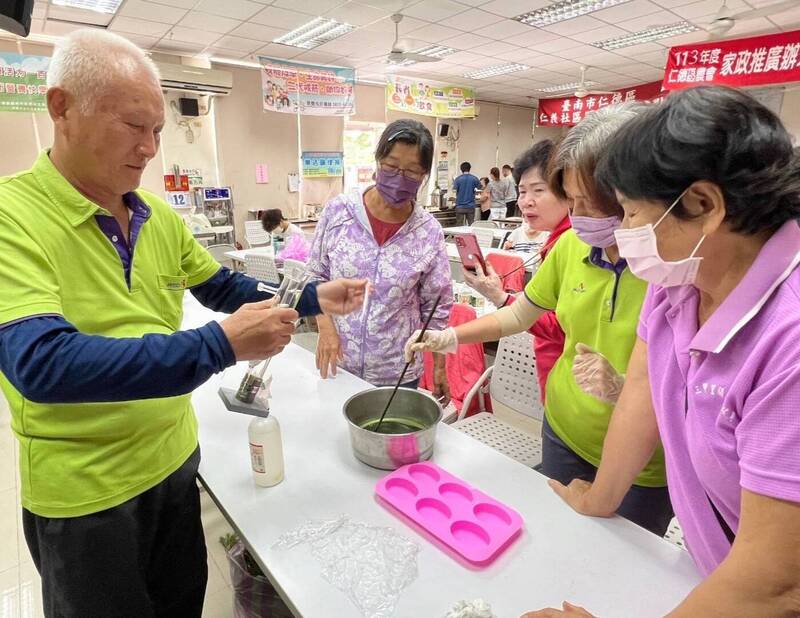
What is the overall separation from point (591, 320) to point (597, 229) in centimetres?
25

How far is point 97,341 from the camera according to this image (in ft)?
2.54

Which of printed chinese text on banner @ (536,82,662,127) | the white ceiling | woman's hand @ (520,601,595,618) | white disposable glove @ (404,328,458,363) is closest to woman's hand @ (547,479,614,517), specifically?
woman's hand @ (520,601,595,618)

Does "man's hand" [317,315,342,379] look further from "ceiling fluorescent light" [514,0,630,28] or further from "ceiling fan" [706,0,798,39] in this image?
"ceiling fan" [706,0,798,39]

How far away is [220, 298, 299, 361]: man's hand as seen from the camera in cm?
87

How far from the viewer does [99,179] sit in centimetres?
97

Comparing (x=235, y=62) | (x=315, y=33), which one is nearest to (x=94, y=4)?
(x=315, y=33)

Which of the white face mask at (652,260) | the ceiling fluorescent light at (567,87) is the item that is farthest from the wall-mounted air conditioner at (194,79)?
the white face mask at (652,260)

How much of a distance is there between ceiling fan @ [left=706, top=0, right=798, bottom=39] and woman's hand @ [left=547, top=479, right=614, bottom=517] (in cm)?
545

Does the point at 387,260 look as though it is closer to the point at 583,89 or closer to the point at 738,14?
the point at 738,14

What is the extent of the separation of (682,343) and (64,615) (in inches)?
52.8

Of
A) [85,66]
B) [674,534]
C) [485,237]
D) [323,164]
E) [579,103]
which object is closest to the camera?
[85,66]

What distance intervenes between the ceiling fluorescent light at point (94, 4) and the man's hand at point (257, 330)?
506cm

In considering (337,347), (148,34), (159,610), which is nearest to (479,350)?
(337,347)

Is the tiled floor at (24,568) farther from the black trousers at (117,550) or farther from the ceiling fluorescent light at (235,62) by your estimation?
the ceiling fluorescent light at (235,62)
